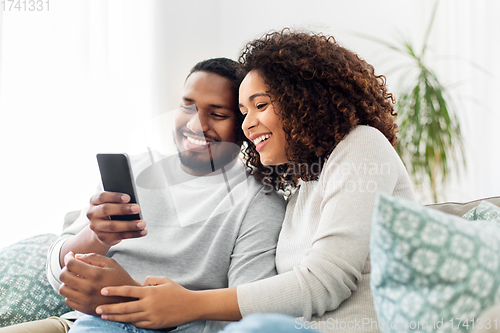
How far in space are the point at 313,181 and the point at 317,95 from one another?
0.73ft

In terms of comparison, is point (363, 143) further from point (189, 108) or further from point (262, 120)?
point (189, 108)

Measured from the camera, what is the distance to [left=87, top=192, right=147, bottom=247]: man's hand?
84 cm

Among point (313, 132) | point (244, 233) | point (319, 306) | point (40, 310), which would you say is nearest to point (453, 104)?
point (313, 132)

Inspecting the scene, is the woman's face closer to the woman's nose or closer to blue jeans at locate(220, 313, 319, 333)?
the woman's nose

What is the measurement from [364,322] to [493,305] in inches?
11.2

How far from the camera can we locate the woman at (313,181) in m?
0.70

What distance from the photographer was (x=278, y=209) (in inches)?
40.4

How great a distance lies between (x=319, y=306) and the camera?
70 centimetres

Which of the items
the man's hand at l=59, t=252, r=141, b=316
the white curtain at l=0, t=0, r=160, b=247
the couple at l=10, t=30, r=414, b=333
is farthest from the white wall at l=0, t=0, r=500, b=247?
the man's hand at l=59, t=252, r=141, b=316

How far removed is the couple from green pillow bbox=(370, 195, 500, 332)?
218 mm
